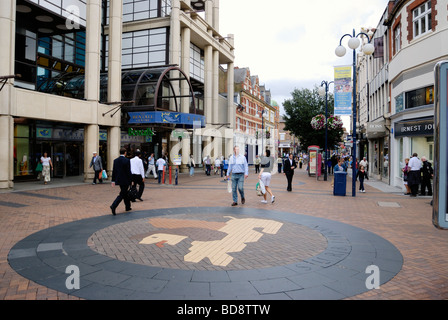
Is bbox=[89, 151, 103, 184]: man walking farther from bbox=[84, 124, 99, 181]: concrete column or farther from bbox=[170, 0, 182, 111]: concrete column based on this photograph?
bbox=[170, 0, 182, 111]: concrete column

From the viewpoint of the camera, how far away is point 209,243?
→ 5.96 metres

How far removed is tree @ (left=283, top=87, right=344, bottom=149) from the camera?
3444 centimetres

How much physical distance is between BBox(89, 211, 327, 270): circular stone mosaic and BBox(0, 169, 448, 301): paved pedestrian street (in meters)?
0.02

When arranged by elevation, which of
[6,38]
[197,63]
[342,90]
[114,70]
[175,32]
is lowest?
[342,90]

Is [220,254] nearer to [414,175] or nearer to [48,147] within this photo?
[414,175]

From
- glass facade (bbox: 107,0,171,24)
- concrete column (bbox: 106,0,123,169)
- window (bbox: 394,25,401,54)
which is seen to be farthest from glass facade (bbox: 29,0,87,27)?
window (bbox: 394,25,401,54)

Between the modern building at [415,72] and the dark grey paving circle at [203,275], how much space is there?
12.0 m

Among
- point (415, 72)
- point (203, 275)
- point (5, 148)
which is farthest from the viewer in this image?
point (415, 72)

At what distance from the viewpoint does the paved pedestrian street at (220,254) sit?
3.90 meters

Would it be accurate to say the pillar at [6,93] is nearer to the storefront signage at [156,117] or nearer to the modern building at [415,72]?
the storefront signage at [156,117]

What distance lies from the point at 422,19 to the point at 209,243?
1679cm

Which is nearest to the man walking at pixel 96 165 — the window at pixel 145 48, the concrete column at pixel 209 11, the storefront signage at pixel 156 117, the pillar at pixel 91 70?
the pillar at pixel 91 70

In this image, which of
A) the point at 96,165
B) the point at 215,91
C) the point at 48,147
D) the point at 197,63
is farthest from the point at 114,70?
the point at 215,91
